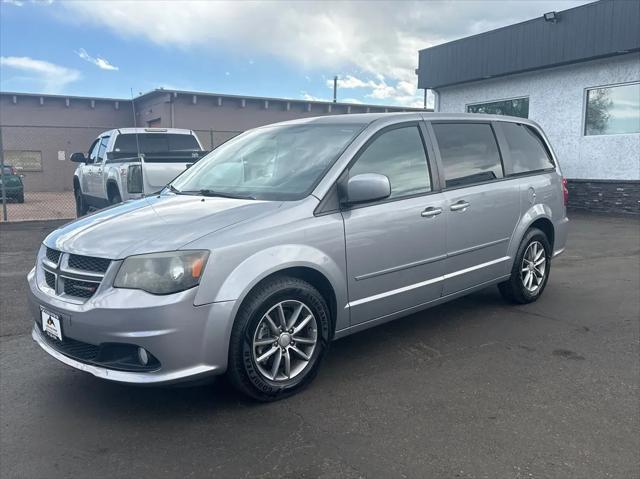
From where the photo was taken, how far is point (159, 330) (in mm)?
3027

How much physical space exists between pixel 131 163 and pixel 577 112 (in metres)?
11.3

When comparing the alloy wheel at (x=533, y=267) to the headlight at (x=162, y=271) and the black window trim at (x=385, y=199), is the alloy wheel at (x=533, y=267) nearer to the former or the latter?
the black window trim at (x=385, y=199)

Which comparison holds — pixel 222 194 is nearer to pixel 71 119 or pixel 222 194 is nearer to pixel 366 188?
pixel 366 188

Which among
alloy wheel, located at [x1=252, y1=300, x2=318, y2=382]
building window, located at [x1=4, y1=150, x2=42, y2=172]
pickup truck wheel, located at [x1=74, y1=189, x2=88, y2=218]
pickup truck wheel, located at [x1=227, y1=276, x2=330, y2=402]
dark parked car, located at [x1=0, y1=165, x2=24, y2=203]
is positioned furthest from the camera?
Answer: building window, located at [x1=4, y1=150, x2=42, y2=172]

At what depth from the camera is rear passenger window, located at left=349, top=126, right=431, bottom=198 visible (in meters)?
4.09

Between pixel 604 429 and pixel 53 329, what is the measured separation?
3.23 metres

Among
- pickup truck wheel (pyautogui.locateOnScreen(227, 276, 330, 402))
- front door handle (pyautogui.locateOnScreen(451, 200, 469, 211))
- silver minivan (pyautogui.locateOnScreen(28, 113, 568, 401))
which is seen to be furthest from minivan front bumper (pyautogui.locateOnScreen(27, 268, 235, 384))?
front door handle (pyautogui.locateOnScreen(451, 200, 469, 211))

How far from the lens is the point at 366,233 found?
3873 millimetres

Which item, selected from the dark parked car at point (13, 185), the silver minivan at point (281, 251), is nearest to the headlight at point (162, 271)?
the silver minivan at point (281, 251)

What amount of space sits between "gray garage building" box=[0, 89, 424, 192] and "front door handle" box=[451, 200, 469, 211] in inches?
892

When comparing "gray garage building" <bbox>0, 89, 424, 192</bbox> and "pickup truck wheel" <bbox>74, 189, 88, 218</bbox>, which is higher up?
"gray garage building" <bbox>0, 89, 424, 192</bbox>

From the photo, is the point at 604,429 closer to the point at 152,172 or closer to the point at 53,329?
the point at 53,329

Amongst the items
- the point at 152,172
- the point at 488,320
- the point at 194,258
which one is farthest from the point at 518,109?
the point at 194,258

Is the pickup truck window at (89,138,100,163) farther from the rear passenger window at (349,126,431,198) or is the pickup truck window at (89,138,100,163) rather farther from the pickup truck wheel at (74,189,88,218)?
the rear passenger window at (349,126,431,198)
